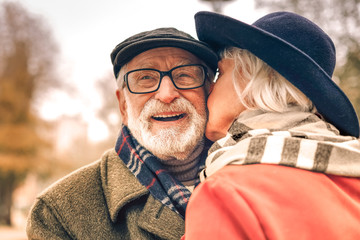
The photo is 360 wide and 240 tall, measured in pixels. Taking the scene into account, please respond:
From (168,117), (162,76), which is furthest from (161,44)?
(168,117)

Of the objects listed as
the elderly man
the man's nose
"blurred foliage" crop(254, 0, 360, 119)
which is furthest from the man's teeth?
"blurred foliage" crop(254, 0, 360, 119)

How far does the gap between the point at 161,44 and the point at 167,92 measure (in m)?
0.33

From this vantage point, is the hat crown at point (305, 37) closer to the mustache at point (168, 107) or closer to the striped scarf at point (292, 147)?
the striped scarf at point (292, 147)

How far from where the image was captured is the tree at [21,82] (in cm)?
2197

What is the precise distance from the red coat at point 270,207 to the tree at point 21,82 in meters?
22.8

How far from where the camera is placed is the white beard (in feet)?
7.38

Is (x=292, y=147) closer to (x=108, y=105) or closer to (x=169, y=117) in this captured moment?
(x=169, y=117)

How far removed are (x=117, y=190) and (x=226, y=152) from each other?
104 centimetres

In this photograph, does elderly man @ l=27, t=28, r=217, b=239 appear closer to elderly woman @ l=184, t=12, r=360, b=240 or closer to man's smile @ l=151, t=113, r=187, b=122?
man's smile @ l=151, t=113, r=187, b=122

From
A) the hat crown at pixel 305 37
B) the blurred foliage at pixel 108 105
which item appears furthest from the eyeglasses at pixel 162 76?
the blurred foliage at pixel 108 105

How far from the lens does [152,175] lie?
7.09 feet

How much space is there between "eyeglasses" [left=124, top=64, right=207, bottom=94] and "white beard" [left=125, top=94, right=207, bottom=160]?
0.11 m

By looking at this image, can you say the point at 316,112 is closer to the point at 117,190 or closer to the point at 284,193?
the point at 284,193

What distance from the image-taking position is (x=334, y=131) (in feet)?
4.72
